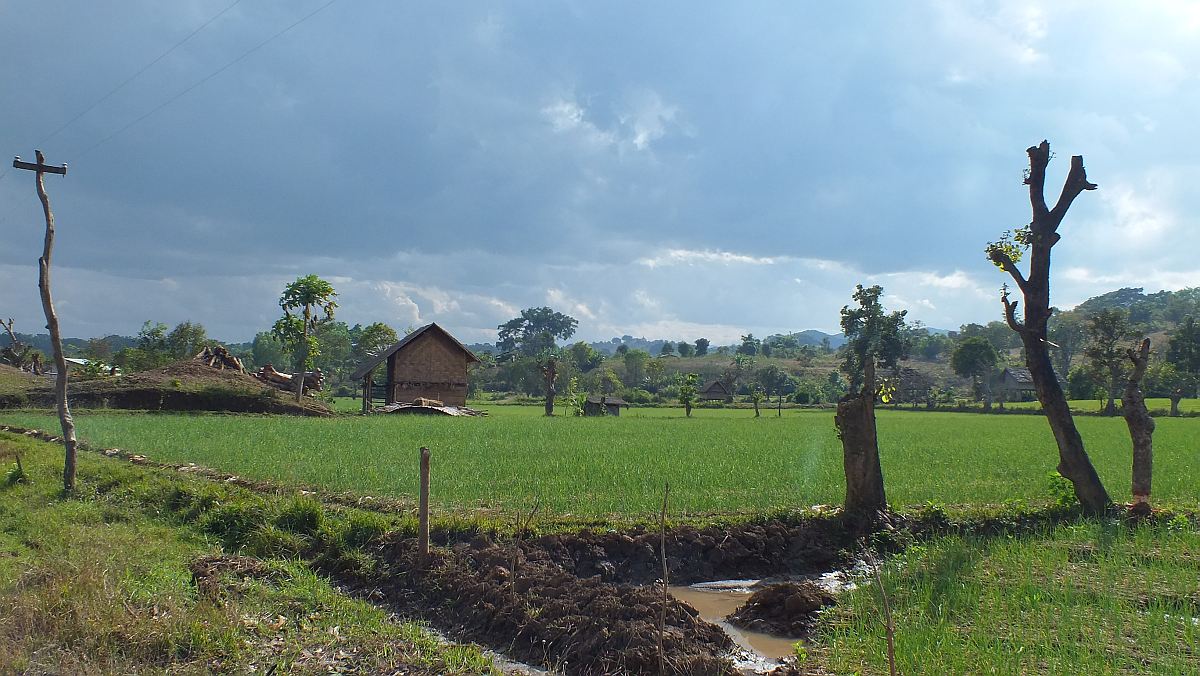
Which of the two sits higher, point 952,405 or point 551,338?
point 551,338

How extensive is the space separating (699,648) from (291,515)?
5.68m

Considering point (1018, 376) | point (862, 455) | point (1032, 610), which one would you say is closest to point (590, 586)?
point (1032, 610)

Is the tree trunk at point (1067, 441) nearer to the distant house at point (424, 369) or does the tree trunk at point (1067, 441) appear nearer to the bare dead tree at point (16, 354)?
the distant house at point (424, 369)

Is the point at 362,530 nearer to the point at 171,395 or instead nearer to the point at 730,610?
the point at 730,610

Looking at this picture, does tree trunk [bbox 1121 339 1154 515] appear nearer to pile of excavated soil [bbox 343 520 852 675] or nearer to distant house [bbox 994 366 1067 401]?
pile of excavated soil [bbox 343 520 852 675]

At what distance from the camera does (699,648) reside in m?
5.35

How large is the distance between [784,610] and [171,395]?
103ft

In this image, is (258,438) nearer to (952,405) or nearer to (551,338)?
(952,405)

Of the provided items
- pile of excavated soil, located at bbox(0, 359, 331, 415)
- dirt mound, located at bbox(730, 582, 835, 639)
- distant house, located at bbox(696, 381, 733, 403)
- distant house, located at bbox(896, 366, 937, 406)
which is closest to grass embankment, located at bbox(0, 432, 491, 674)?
dirt mound, located at bbox(730, 582, 835, 639)

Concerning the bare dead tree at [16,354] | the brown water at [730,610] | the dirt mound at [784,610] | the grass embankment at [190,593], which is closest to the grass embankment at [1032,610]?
the dirt mound at [784,610]

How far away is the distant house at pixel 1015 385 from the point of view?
70.4 metres

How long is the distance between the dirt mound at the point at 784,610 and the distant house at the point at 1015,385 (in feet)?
240

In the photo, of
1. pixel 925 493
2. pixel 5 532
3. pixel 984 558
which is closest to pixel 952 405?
pixel 925 493

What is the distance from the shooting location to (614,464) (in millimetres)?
14219
